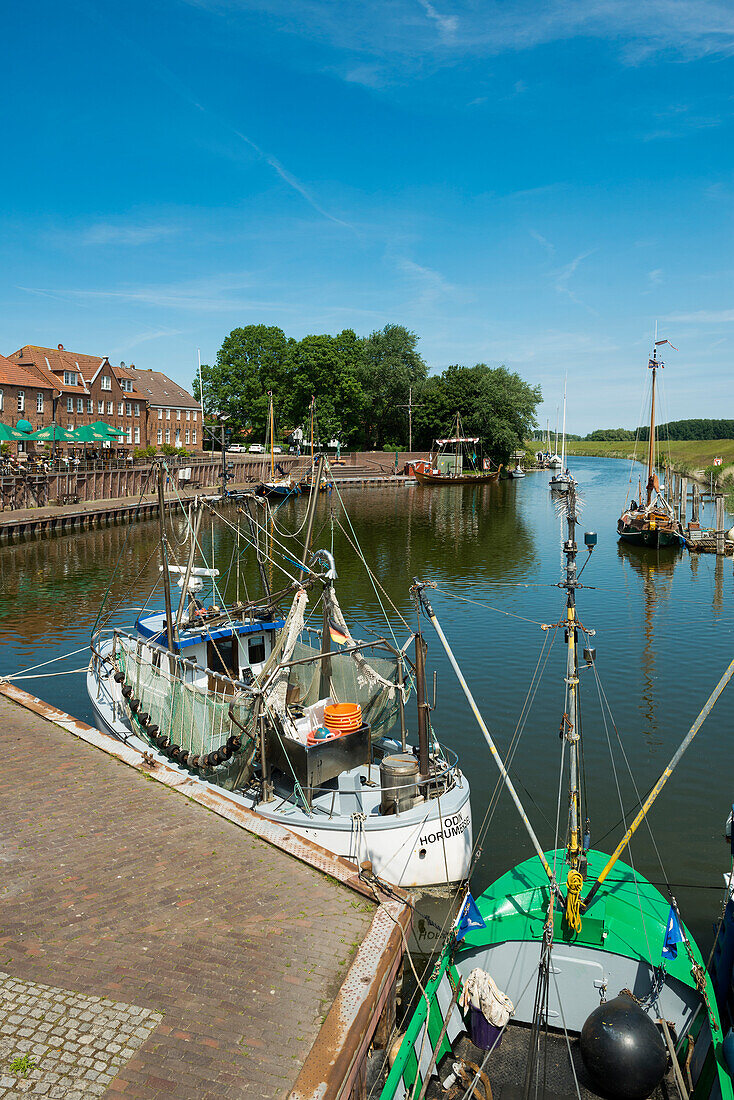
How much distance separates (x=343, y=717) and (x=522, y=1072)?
6.81 metres

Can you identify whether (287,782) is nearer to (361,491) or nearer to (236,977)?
(236,977)

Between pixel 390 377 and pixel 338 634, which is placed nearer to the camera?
pixel 338 634

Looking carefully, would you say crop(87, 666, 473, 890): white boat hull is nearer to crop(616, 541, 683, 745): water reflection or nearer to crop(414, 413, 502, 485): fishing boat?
crop(616, 541, 683, 745): water reflection

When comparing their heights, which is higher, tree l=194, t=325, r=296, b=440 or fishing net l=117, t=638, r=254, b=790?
tree l=194, t=325, r=296, b=440

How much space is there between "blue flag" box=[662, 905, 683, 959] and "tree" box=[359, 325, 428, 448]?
106 m

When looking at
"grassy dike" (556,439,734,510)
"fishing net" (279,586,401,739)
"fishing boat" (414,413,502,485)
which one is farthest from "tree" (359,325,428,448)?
"fishing net" (279,586,401,739)

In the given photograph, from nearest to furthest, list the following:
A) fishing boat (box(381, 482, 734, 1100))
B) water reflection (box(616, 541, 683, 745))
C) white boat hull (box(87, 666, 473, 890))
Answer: fishing boat (box(381, 482, 734, 1100)) → white boat hull (box(87, 666, 473, 890)) → water reflection (box(616, 541, 683, 745))

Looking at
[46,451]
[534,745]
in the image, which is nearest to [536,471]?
[46,451]

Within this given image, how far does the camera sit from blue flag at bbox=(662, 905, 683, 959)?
35.1ft

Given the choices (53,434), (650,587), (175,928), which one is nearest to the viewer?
(175,928)

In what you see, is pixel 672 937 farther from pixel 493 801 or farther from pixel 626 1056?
pixel 493 801

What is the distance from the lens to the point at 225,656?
63.1ft

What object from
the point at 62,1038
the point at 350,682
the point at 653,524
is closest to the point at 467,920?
the point at 62,1038

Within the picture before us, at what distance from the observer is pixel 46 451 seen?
7650cm
